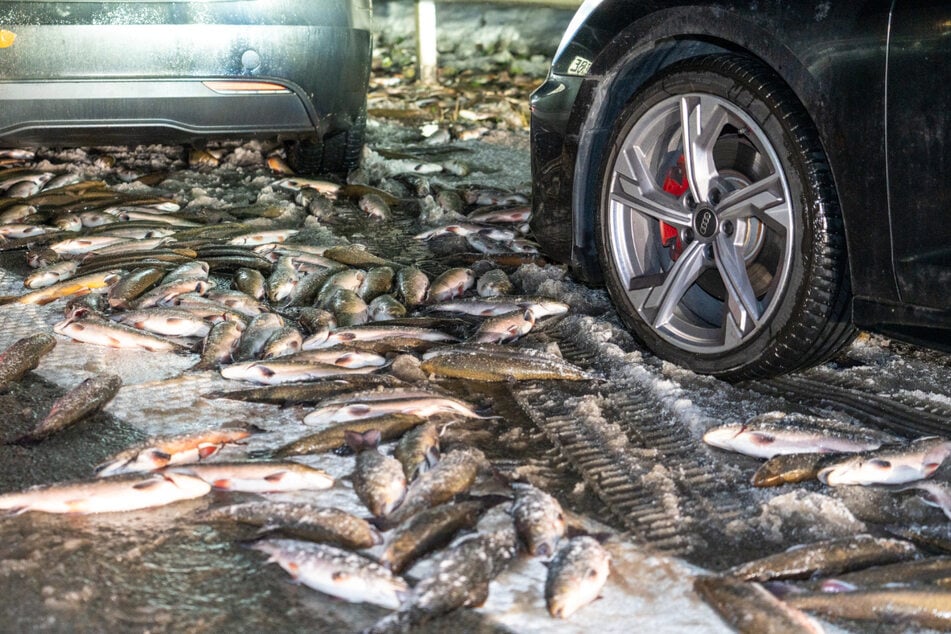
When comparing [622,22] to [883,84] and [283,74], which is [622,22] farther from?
[283,74]

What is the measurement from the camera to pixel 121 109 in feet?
19.2

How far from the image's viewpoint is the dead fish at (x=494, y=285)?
198 inches

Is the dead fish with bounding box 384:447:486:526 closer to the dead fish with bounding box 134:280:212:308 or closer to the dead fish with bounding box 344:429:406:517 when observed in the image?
the dead fish with bounding box 344:429:406:517

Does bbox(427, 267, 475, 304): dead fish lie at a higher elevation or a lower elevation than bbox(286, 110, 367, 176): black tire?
lower

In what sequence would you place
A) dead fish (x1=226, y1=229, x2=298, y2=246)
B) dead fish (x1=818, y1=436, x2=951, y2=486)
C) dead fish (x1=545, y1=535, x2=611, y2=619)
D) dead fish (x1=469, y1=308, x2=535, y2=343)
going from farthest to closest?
dead fish (x1=226, y1=229, x2=298, y2=246) < dead fish (x1=469, y1=308, x2=535, y2=343) < dead fish (x1=818, y1=436, x2=951, y2=486) < dead fish (x1=545, y1=535, x2=611, y2=619)

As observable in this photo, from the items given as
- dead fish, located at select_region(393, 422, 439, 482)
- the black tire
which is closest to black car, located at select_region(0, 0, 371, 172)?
the black tire

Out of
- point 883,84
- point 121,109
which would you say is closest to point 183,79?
point 121,109

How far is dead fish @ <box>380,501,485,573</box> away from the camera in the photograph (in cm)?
268

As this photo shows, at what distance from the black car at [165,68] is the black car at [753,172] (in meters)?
1.92

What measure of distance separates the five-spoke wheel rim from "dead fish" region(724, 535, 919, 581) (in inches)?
41.3

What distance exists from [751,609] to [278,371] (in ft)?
7.09

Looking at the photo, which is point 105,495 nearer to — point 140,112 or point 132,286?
point 132,286

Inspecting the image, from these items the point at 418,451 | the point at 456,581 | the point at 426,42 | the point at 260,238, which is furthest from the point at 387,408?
the point at 426,42

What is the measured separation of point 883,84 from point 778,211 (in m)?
0.60
